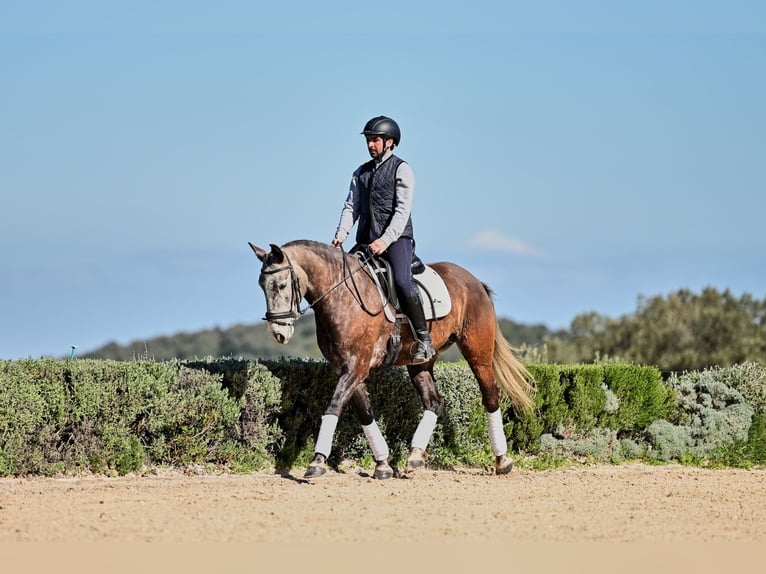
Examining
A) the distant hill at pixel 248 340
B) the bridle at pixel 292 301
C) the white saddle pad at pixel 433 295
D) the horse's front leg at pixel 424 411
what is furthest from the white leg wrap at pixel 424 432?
the distant hill at pixel 248 340

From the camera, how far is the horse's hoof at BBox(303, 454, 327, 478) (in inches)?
402

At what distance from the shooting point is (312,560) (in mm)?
7066

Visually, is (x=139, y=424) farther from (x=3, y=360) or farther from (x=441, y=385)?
(x=441, y=385)

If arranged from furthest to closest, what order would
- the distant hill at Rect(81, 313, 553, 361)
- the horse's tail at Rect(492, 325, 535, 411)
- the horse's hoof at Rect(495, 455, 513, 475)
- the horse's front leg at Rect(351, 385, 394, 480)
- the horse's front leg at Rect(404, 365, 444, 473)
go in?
the distant hill at Rect(81, 313, 553, 361), the horse's tail at Rect(492, 325, 535, 411), the horse's hoof at Rect(495, 455, 513, 475), the horse's front leg at Rect(404, 365, 444, 473), the horse's front leg at Rect(351, 385, 394, 480)

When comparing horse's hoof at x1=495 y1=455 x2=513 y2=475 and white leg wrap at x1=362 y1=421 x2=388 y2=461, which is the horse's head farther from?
horse's hoof at x1=495 y1=455 x2=513 y2=475

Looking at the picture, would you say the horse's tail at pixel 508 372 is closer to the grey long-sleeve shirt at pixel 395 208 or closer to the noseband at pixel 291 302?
the grey long-sleeve shirt at pixel 395 208

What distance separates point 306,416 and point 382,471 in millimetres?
1296

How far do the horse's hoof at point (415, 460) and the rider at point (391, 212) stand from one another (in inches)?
39.3

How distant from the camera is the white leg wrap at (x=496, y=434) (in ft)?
40.0

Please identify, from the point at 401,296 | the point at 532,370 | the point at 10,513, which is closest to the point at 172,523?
the point at 10,513

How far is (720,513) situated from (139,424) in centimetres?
570

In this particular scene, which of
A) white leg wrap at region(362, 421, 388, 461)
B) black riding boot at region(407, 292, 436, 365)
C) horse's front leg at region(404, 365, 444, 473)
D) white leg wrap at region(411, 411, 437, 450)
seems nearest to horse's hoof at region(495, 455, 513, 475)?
horse's front leg at region(404, 365, 444, 473)

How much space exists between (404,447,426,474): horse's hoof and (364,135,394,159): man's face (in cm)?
314

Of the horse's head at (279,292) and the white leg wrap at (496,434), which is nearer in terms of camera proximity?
the horse's head at (279,292)
